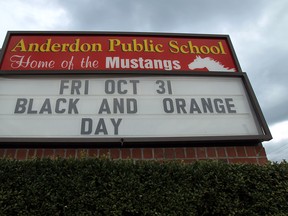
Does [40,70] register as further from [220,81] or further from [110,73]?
[220,81]

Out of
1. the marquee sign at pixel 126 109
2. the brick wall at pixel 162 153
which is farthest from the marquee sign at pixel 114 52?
the brick wall at pixel 162 153

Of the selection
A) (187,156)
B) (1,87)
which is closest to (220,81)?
(187,156)

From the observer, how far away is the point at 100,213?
2.71 metres

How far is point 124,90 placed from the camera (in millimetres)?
4090

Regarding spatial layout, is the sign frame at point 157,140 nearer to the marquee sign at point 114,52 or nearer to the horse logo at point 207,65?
the horse logo at point 207,65

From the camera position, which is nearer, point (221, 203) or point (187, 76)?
point (221, 203)

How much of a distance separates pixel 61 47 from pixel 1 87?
1209 mm

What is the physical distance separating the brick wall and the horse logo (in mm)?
1467

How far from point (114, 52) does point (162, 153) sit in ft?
6.66

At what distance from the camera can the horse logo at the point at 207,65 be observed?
457cm

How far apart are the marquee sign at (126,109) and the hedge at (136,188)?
68cm

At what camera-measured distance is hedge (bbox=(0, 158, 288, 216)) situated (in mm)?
2721

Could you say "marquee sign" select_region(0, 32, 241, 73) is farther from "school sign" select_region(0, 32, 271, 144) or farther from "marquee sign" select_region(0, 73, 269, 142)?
"marquee sign" select_region(0, 73, 269, 142)

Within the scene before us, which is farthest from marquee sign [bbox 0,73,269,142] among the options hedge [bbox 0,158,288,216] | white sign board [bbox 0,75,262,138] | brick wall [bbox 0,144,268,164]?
hedge [bbox 0,158,288,216]
